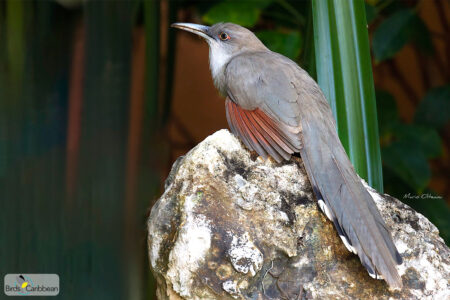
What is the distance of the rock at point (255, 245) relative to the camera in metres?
1.62

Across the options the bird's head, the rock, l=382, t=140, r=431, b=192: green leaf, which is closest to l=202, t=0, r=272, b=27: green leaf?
the bird's head

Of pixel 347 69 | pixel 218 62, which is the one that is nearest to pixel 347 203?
pixel 347 69

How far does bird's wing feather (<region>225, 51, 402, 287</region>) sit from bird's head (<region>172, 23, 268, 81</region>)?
0.23 metres

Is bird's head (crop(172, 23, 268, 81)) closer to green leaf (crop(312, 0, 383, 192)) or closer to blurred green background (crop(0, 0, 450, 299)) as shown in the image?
blurred green background (crop(0, 0, 450, 299))

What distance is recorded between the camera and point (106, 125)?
290 cm

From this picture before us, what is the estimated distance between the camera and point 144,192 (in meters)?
3.05

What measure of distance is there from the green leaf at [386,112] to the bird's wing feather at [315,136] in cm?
144

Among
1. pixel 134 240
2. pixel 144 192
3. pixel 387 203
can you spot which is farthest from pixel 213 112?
pixel 387 203

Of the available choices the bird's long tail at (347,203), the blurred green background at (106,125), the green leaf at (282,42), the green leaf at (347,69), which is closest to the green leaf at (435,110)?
the blurred green background at (106,125)

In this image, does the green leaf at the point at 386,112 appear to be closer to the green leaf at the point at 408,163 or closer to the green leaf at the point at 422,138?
the green leaf at the point at 422,138

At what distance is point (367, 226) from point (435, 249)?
24cm

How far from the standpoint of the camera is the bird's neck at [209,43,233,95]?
2.74 m

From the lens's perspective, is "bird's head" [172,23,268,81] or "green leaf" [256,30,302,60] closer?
"bird's head" [172,23,268,81]

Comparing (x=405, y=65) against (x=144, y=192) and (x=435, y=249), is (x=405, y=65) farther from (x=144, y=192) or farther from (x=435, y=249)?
(x=435, y=249)
